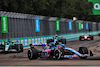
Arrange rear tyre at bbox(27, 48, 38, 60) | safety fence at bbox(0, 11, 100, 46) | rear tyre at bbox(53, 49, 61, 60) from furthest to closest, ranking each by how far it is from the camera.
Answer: safety fence at bbox(0, 11, 100, 46) → rear tyre at bbox(27, 48, 38, 60) → rear tyre at bbox(53, 49, 61, 60)

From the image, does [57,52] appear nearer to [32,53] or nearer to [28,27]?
[32,53]

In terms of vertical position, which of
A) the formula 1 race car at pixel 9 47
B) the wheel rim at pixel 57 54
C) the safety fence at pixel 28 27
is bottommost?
the wheel rim at pixel 57 54

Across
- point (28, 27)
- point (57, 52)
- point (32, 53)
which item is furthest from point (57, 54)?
point (28, 27)

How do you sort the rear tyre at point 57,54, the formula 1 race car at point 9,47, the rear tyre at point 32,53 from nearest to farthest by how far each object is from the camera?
the rear tyre at point 57,54, the rear tyre at point 32,53, the formula 1 race car at point 9,47

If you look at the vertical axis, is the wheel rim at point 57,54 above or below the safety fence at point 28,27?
below

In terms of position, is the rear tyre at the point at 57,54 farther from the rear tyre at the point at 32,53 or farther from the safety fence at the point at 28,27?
the safety fence at the point at 28,27

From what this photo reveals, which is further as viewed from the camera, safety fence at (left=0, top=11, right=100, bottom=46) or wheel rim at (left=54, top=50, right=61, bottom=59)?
safety fence at (left=0, top=11, right=100, bottom=46)

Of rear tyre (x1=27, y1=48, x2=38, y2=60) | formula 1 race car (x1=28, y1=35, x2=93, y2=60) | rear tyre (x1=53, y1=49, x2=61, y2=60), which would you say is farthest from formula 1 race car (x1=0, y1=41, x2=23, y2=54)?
rear tyre (x1=53, y1=49, x2=61, y2=60)

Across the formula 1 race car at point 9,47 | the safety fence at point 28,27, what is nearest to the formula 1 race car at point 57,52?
the formula 1 race car at point 9,47

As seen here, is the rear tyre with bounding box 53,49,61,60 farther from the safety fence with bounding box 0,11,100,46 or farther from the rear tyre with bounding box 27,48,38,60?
the safety fence with bounding box 0,11,100,46

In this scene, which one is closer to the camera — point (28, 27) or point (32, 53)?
point (32, 53)

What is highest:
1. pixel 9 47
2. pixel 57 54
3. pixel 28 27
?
pixel 28 27

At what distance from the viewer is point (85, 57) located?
15.0 m

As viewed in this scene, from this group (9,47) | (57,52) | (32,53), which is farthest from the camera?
(9,47)
